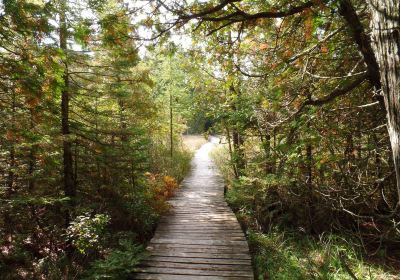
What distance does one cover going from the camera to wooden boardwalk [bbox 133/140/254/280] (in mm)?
4855

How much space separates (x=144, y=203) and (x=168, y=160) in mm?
6369

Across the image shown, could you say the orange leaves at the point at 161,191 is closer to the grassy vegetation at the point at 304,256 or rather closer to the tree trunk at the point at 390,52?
the grassy vegetation at the point at 304,256

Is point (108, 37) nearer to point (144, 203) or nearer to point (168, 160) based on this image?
point (144, 203)

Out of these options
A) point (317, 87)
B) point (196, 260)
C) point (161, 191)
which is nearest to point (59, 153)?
point (161, 191)

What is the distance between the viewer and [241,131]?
789 centimetres

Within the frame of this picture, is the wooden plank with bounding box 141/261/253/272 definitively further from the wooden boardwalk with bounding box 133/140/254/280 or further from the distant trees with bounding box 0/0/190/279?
the distant trees with bounding box 0/0/190/279

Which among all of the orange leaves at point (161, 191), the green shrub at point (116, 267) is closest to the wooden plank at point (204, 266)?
the green shrub at point (116, 267)

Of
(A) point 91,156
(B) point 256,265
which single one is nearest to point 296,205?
(B) point 256,265

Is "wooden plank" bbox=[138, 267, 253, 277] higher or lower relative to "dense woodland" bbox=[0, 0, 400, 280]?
lower

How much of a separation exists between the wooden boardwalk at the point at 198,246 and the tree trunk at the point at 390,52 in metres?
3.84

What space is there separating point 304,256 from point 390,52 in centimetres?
531

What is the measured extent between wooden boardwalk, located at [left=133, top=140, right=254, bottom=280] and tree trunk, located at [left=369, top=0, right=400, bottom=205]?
12.6 feet

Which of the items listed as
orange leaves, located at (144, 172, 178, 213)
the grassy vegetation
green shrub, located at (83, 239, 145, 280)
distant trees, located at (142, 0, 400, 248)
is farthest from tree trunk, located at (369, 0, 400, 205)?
orange leaves, located at (144, 172, 178, 213)

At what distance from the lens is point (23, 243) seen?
6.25m
